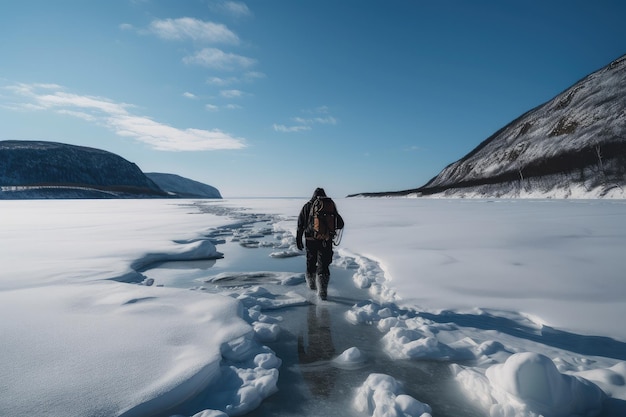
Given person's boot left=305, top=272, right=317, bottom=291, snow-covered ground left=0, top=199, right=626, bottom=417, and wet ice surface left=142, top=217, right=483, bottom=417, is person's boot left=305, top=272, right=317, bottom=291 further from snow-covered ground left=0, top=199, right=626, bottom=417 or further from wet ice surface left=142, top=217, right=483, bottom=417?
snow-covered ground left=0, top=199, right=626, bottom=417

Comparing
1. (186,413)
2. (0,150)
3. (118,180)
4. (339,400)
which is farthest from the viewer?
(118,180)

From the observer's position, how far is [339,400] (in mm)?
3252

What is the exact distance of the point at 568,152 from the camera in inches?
3401

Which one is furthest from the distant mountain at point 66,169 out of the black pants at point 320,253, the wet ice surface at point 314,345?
the black pants at point 320,253

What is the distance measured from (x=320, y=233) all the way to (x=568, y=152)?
106084 millimetres

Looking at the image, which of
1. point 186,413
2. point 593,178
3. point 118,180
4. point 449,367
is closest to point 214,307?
point 186,413

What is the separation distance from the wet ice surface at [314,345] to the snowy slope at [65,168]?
462ft

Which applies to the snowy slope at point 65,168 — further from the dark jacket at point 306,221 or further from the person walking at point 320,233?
the person walking at point 320,233

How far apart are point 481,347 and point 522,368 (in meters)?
1.22

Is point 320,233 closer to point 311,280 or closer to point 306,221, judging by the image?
point 306,221

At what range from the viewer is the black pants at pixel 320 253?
22.4ft

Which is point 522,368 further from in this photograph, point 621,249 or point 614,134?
point 614,134

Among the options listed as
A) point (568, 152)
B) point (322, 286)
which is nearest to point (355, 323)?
point (322, 286)

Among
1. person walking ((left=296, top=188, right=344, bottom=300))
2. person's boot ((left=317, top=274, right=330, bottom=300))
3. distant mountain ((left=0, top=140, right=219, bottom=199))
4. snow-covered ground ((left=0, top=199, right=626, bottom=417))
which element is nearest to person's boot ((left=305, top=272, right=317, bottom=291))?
person walking ((left=296, top=188, right=344, bottom=300))
